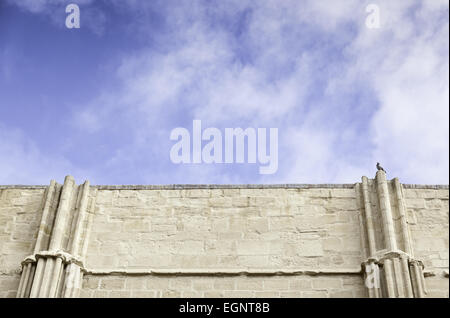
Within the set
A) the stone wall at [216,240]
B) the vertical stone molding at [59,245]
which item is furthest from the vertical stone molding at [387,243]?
the vertical stone molding at [59,245]

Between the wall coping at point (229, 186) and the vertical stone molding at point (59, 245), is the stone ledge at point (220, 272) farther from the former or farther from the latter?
the wall coping at point (229, 186)

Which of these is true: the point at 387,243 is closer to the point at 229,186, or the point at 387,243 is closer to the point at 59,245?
the point at 229,186

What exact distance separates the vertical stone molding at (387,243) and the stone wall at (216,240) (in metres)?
0.02

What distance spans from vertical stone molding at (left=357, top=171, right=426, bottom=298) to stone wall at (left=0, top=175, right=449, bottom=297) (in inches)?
0.9

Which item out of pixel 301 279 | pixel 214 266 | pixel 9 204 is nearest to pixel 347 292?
pixel 301 279

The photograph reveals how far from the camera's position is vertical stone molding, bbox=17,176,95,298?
33.6ft

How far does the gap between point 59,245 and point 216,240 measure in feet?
8.05

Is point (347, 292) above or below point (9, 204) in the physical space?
below

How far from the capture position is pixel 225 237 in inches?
Answer: 435

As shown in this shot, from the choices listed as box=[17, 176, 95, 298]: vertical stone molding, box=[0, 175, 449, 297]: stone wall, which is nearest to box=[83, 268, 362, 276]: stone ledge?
box=[0, 175, 449, 297]: stone wall
